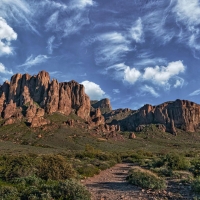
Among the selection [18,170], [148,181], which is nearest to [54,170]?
[18,170]

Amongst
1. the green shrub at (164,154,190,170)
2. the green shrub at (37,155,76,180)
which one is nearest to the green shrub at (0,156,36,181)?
the green shrub at (37,155,76,180)

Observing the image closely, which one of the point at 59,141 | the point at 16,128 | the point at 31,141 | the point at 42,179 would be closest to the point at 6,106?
the point at 16,128

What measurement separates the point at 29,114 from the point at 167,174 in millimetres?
150132

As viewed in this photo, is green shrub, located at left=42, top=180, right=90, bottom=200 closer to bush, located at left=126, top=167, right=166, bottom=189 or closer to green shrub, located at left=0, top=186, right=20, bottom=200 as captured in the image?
green shrub, located at left=0, top=186, right=20, bottom=200

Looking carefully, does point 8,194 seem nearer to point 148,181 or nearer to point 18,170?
point 18,170

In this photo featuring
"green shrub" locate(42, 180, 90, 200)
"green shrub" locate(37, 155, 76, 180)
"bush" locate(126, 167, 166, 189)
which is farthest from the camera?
"green shrub" locate(37, 155, 76, 180)

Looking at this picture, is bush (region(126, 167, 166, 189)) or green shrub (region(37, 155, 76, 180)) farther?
green shrub (region(37, 155, 76, 180))

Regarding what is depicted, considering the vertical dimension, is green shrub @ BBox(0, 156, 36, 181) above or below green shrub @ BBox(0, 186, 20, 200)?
above

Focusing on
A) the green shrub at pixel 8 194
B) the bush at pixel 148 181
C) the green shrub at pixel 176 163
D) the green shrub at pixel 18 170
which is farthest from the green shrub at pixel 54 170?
the green shrub at pixel 176 163

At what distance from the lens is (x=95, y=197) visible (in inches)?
473

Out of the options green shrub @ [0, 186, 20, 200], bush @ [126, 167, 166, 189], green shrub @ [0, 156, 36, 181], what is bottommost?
bush @ [126, 167, 166, 189]

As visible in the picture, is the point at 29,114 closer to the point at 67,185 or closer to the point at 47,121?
the point at 47,121

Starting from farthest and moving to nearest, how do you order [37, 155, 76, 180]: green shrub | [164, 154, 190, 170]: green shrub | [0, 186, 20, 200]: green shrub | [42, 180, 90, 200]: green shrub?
[164, 154, 190, 170]: green shrub
[37, 155, 76, 180]: green shrub
[42, 180, 90, 200]: green shrub
[0, 186, 20, 200]: green shrub

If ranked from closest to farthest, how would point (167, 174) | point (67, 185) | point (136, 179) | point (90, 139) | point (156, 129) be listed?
point (67, 185)
point (136, 179)
point (167, 174)
point (90, 139)
point (156, 129)
